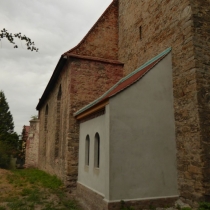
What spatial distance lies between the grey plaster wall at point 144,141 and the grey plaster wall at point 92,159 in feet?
0.74

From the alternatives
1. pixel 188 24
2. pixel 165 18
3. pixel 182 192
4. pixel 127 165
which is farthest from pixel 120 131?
pixel 165 18

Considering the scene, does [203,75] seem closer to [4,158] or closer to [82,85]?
[82,85]

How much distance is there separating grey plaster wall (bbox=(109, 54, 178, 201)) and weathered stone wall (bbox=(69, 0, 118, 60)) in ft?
16.6

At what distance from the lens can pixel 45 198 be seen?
7.98 m

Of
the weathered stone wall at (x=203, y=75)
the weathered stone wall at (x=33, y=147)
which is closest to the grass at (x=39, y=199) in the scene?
the weathered stone wall at (x=203, y=75)

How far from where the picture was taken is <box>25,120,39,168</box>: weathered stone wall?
22188mm

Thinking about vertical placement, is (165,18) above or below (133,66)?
above

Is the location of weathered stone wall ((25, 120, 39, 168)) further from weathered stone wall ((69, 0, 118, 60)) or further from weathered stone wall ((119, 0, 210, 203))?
weathered stone wall ((119, 0, 210, 203))

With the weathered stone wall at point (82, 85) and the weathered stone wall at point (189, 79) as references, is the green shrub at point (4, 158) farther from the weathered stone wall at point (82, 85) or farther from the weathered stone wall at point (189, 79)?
the weathered stone wall at point (189, 79)

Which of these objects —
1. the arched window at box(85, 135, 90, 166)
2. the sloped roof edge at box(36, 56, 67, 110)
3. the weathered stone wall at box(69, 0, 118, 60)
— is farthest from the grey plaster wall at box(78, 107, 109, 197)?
the weathered stone wall at box(69, 0, 118, 60)

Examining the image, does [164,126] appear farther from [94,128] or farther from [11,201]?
[11,201]

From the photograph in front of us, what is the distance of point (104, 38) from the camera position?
38.3ft

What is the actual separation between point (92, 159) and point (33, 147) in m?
17.0

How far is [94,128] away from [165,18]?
4439mm
